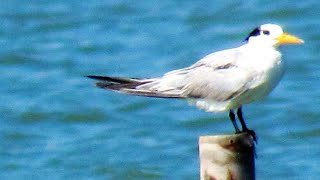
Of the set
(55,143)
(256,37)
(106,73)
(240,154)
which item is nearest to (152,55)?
(106,73)

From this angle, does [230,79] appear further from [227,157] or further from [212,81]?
[227,157]

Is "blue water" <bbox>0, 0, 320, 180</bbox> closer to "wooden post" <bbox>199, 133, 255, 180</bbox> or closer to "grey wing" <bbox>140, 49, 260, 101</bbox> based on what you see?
"grey wing" <bbox>140, 49, 260, 101</bbox>

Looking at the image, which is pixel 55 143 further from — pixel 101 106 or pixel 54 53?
pixel 54 53

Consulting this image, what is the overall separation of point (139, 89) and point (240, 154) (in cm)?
122

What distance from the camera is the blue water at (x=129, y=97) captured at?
13211 mm

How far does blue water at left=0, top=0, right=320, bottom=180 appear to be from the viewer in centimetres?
1321

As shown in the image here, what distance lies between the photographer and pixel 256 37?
351 inches

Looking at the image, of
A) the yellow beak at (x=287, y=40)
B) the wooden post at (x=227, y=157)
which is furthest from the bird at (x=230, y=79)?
the wooden post at (x=227, y=157)

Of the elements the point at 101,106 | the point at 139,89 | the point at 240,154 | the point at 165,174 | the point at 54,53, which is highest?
the point at 54,53

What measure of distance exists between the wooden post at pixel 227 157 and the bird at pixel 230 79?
971mm

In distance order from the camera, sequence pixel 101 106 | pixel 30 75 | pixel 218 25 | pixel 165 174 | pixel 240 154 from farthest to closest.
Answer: pixel 218 25 < pixel 30 75 < pixel 101 106 < pixel 165 174 < pixel 240 154

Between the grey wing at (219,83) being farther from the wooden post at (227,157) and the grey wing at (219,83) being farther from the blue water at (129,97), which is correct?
the blue water at (129,97)

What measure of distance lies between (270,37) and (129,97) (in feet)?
20.1

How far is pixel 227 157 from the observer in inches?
304
